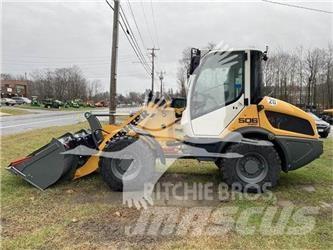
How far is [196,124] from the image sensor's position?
6.28m

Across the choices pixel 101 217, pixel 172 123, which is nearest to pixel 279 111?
pixel 172 123

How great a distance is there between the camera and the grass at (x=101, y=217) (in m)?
4.06

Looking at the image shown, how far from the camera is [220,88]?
244 inches

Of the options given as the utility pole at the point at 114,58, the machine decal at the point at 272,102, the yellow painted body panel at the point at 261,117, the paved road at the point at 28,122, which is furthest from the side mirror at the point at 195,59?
the utility pole at the point at 114,58

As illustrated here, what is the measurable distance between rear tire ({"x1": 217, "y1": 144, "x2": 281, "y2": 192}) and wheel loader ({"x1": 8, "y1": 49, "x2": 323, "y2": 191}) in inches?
0.6

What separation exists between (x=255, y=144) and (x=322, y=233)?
196 cm

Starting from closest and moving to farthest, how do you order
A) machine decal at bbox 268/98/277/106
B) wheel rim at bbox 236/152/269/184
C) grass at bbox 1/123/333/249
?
grass at bbox 1/123/333/249 < wheel rim at bbox 236/152/269/184 < machine decal at bbox 268/98/277/106

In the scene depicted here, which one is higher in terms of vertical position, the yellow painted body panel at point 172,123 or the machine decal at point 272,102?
the machine decal at point 272,102

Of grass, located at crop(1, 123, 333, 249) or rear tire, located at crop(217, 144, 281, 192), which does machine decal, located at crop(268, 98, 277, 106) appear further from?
grass, located at crop(1, 123, 333, 249)

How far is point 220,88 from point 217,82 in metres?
0.12

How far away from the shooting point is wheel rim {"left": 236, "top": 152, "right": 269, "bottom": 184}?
606cm

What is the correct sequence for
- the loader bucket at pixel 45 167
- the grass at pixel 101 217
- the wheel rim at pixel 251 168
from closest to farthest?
the grass at pixel 101 217
the loader bucket at pixel 45 167
the wheel rim at pixel 251 168

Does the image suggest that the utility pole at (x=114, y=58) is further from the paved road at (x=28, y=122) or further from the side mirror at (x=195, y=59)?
the side mirror at (x=195, y=59)

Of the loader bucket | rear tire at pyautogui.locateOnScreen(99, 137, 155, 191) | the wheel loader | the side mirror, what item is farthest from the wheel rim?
the loader bucket
